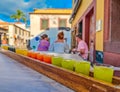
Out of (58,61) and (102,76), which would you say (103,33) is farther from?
(102,76)

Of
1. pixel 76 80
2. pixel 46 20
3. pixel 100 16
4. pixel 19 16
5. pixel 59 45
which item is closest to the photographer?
pixel 76 80

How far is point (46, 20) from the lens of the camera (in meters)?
32.6

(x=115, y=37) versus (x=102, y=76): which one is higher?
(x=115, y=37)

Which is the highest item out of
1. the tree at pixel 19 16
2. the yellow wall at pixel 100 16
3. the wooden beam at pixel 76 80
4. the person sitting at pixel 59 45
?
the tree at pixel 19 16

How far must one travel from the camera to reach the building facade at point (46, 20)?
3209 cm

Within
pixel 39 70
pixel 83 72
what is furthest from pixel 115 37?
pixel 83 72

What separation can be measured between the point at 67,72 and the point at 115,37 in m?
2.27

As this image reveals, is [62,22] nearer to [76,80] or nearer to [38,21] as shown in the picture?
[38,21]

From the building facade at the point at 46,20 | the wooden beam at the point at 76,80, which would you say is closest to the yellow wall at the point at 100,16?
the wooden beam at the point at 76,80

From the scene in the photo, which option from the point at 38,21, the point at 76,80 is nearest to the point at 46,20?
the point at 38,21

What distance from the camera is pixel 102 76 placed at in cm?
230

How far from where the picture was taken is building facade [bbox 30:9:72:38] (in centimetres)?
3209

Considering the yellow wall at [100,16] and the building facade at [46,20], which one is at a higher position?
the building facade at [46,20]

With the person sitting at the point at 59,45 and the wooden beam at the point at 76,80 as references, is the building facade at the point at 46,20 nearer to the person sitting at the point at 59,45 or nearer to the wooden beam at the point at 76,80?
the person sitting at the point at 59,45
